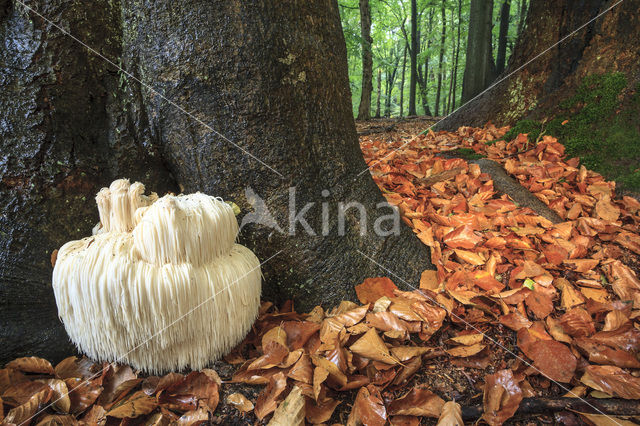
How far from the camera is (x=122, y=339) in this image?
1.16 metres

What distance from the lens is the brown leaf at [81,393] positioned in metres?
1.16

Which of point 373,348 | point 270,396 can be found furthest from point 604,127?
point 270,396

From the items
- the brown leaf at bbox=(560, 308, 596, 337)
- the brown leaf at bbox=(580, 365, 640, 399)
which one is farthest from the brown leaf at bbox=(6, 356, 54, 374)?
the brown leaf at bbox=(560, 308, 596, 337)

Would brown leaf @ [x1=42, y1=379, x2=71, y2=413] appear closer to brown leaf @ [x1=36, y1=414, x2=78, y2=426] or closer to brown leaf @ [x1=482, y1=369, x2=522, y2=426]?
brown leaf @ [x1=36, y1=414, x2=78, y2=426]

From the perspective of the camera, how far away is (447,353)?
1.34m

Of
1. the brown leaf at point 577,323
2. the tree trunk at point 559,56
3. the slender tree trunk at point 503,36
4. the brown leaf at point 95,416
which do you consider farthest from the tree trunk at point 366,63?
the brown leaf at point 95,416

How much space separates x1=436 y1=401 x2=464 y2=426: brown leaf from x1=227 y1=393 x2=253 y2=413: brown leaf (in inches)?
26.8

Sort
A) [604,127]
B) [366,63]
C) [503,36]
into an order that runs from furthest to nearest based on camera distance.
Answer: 1. [366,63]
2. [503,36]
3. [604,127]

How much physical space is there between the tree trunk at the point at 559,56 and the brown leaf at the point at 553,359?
3.01 m

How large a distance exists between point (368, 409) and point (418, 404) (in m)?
0.19

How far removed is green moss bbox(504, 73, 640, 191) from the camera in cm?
269

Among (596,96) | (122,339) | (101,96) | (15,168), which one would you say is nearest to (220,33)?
(101,96)

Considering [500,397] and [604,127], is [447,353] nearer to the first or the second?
[500,397]

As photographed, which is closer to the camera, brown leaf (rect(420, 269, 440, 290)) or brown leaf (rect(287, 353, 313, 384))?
brown leaf (rect(287, 353, 313, 384))
